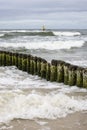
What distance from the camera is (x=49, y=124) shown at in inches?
Answer: 268

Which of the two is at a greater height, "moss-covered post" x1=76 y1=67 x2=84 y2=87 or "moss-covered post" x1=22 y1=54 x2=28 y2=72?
"moss-covered post" x1=76 y1=67 x2=84 y2=87

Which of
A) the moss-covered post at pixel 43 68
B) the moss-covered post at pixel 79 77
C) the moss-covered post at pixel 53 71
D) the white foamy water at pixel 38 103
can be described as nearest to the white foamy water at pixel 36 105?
the white foamy water at pixel 38 103

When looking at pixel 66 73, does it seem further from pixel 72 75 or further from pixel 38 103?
pixel 38 103

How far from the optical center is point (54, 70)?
1168 centimetres

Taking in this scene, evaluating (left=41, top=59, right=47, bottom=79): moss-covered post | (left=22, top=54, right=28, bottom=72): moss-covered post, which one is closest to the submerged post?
(left=41, top=59, right=47, bottom=79): moss-covered post

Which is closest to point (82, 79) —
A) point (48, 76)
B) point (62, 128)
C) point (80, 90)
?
point (80, 90)

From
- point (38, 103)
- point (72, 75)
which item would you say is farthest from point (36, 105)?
point (72, 75)

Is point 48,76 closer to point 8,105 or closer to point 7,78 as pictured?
point 7,78

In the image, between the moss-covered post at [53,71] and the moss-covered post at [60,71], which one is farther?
the moss-covered post at [53,71]

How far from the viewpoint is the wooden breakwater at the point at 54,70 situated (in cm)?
1033

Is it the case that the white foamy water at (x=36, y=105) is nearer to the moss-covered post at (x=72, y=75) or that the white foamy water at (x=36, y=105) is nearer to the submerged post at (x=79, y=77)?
the submerged post at (x=79, y=77)

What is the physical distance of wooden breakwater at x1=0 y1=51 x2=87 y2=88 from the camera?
10330 millimetres

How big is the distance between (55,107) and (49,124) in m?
1.05

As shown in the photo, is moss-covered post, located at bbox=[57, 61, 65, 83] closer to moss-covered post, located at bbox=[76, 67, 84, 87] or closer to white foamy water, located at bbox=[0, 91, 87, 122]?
moss-covered post, located at bbox=[76, 67, 84, 87]
